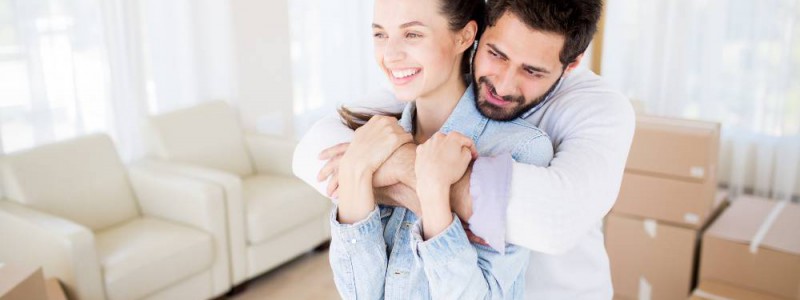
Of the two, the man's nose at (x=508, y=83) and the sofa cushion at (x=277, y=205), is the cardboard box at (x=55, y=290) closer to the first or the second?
the sofa cushion at (x=277, y=205)

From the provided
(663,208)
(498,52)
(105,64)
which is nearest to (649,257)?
(663,208)

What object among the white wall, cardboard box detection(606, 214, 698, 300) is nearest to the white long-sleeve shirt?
cardboard box detection(606, 214, 698, 300)

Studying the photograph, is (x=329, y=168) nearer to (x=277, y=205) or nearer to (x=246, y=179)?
(x=277, y=205)

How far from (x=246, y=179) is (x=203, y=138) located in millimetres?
328

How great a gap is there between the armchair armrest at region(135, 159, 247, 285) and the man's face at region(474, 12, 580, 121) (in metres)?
2.25

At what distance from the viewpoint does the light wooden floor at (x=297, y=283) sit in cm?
347

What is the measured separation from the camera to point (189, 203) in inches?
128

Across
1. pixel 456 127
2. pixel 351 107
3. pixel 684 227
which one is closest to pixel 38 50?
pixel 351 107

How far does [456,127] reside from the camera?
1.26 m

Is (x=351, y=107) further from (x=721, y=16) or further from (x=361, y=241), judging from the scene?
(x=721, y=16)

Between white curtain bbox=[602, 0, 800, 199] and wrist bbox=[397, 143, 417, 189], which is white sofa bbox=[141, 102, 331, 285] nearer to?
white curtain bbox=[602, 0, 800, 199]

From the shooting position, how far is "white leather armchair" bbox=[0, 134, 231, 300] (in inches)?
108

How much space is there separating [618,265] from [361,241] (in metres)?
2.22

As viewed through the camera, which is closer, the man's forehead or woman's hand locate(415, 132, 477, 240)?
woman's hand locate(415, 132, 477, 240)
